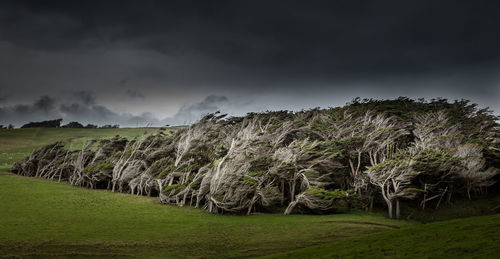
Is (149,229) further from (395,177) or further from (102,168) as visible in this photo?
(102,168)

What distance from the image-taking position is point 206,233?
52.7 feet

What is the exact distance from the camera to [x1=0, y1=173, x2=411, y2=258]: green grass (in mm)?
13312

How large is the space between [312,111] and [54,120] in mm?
101260

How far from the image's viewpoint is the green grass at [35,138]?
60100mm

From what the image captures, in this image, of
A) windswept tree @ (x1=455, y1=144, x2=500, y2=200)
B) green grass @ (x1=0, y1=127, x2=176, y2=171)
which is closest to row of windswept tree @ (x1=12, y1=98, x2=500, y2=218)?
windswept tree @ (x1=455, y1=144, x2=500, y2=200)

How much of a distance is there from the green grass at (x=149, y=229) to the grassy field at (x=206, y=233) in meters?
0.04

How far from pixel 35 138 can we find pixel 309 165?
8089 centimetres

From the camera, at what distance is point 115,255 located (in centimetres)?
1273

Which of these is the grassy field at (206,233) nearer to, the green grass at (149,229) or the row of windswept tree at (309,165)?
the green grass at (149,229)

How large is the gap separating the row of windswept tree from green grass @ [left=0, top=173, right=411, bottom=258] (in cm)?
191

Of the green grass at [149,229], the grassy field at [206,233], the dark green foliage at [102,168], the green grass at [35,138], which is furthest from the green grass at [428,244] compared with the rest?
the green grass at [35,138]

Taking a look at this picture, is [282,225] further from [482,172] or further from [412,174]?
[482,172]

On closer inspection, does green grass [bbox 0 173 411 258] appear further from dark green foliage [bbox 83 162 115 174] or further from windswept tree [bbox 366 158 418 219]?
dark green foliage [bbox 83 162 115 174]

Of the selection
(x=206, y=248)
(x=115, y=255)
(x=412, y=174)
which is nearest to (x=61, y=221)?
(x=115, y=255)
